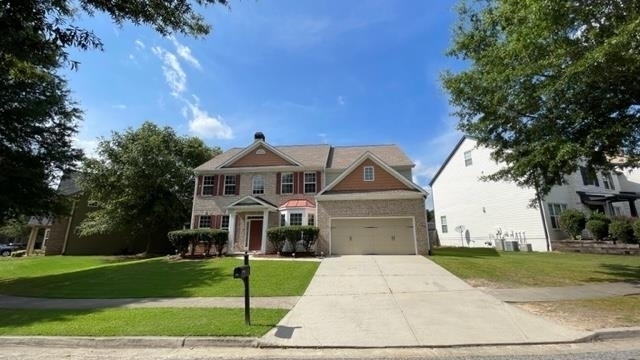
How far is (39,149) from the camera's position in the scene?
18.1m

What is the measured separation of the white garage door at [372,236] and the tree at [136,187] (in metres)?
15.4

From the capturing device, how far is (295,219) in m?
21.3

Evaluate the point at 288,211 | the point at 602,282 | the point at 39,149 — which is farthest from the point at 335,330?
the point at 39,149

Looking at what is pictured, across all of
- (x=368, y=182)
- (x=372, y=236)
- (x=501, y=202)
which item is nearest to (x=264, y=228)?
(x=372, y=236)

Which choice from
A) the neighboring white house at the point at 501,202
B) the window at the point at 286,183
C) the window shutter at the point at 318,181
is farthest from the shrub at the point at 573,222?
the window at the point at 286,183

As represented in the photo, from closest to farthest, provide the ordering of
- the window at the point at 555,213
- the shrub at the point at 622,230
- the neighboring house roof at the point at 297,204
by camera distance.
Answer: the shrub at the point at 622,230 < the neighboring house roof at the point at 297,204 < the window at the point at 555,213

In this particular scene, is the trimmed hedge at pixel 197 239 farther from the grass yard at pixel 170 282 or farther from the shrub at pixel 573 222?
the shrub at pixel 573 222

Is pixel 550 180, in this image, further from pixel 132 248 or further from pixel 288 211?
pixel 132 248

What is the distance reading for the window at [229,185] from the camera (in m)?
24.2

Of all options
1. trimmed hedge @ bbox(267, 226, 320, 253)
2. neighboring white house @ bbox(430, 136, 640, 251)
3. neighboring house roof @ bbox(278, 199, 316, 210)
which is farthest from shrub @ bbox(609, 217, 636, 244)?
neighboring house roof @ bbox(278, 199, 316, 210)

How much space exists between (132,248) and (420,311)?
29546 mm

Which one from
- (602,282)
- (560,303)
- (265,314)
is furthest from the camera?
(602,282)

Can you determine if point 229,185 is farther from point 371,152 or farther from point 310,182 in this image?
point 371,152

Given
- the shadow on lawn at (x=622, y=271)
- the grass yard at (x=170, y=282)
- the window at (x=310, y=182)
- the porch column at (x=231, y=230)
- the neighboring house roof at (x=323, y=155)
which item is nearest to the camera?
the grass yard at (x=170, y=282)
